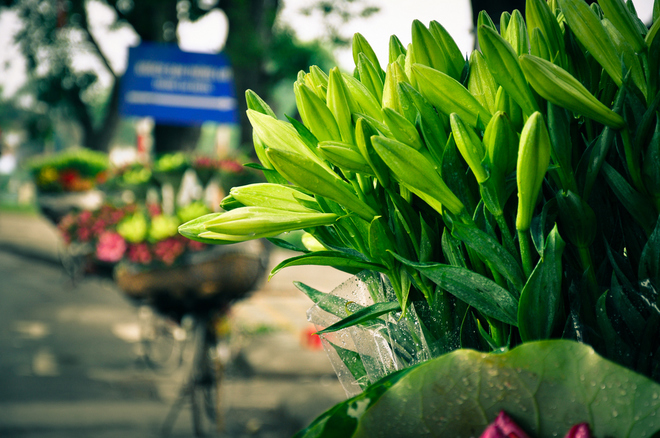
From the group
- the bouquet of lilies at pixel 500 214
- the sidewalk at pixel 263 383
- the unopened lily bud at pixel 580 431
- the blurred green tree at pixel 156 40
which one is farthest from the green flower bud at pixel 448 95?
the blurred green tree at pixel 156 40

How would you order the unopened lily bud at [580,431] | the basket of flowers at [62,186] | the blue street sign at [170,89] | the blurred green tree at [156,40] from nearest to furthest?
the unopened lily bud at [580,431] → the blue street sign at [170,89] → the blurred green tree at [156,40] → the basket of flowers at [62,186]

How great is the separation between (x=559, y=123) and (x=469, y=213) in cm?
8

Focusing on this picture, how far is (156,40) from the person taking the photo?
19.7 feet

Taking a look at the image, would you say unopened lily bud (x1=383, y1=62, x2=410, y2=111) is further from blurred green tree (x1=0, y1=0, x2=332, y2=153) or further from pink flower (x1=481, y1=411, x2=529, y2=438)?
blurred green tree (x1=0, y1=0, x2=332, y2=153)

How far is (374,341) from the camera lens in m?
0.44

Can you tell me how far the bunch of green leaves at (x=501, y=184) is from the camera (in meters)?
0.34

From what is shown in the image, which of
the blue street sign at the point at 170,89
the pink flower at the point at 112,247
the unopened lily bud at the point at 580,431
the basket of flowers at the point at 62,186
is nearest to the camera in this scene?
the unopened lily bud at the point at 580,431

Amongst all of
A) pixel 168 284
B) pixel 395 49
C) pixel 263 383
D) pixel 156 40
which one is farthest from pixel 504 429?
pixel 156 40

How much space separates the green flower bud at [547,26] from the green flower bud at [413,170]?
0.41ft

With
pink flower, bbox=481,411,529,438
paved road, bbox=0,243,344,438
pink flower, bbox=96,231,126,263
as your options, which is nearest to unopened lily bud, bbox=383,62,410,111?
pink flower, bbox=481,411,529,438

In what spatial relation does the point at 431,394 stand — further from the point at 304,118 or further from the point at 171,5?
the point at 171,5

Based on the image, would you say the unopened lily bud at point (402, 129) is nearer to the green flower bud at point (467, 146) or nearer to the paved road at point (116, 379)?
the green flower bud at point (467, 146)

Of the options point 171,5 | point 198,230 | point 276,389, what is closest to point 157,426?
point 276,389

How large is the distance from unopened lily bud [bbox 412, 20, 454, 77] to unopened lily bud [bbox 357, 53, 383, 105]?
5 cm
